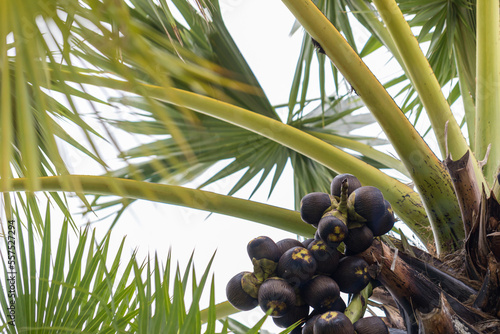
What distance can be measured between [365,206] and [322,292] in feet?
0.58

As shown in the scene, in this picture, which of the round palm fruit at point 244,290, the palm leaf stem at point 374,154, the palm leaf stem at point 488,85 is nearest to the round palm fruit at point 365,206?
the round palm fruit at point 244,290

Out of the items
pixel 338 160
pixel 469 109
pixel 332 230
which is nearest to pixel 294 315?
pixel 332 230

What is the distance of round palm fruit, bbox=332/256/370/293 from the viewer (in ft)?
3.04

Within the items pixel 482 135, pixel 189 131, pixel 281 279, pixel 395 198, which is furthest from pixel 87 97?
pixel 189 131

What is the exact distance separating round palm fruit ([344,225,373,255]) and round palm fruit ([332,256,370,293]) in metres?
0.03

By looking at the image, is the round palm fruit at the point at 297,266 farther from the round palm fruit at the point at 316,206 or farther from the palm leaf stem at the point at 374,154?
the palm leaf stem at the point at 374,154

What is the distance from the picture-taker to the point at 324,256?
36.9 inches

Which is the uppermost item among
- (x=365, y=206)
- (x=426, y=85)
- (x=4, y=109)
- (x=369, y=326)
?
(x=426, y=85)

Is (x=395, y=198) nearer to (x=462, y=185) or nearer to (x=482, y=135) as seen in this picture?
(x=462, y=185)

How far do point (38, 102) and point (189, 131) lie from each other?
4.59 feet

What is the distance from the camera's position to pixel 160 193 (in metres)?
1.15

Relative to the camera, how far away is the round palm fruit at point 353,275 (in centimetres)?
93

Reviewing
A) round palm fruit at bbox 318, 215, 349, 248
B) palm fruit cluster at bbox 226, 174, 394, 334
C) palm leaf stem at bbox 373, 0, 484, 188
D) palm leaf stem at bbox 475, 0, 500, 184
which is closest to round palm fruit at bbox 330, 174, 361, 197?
palm fruit cluster at bbox 226, 174, 394, 334

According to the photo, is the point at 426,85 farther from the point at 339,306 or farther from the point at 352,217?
the point at 339,306
